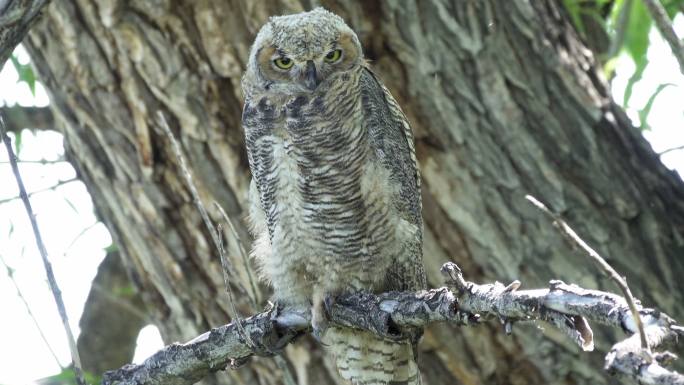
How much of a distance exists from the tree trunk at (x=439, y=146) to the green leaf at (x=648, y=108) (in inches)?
9.3

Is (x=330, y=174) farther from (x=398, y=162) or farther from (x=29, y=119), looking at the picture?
(x=29, y=119)

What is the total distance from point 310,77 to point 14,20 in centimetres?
124

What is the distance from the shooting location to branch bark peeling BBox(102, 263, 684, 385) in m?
1.46

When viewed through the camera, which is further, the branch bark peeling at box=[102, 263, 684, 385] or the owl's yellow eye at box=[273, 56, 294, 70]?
the owl's yellow eye at box=[273, 56, 294, 70]

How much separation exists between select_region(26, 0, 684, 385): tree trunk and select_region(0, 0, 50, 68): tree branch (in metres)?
1.76

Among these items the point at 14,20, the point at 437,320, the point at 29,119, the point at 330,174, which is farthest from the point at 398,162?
the point at 29,119

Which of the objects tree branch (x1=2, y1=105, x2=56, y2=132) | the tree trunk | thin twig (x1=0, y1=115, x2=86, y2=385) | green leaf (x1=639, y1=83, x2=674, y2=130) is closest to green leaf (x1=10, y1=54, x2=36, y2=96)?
tree branch (x1=2, y1=105, x2=56, y2=132)

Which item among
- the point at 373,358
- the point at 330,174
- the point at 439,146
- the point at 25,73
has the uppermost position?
the point at 25,73

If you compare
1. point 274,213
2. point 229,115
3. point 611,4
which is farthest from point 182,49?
point 611,4

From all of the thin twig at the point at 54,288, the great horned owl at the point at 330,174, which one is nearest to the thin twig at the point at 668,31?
the thin twig at the point at 54,288

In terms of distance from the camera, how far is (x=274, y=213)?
3.22m

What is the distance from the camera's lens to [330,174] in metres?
3.08

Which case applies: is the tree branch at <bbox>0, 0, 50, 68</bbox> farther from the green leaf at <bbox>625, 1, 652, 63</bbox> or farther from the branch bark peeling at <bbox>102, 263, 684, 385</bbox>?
the green leaf at <bbox>625, 1, 652, 63</bbox>

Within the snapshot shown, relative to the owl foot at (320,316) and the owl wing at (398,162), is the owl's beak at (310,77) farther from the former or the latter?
the owl foot at (320,316)
